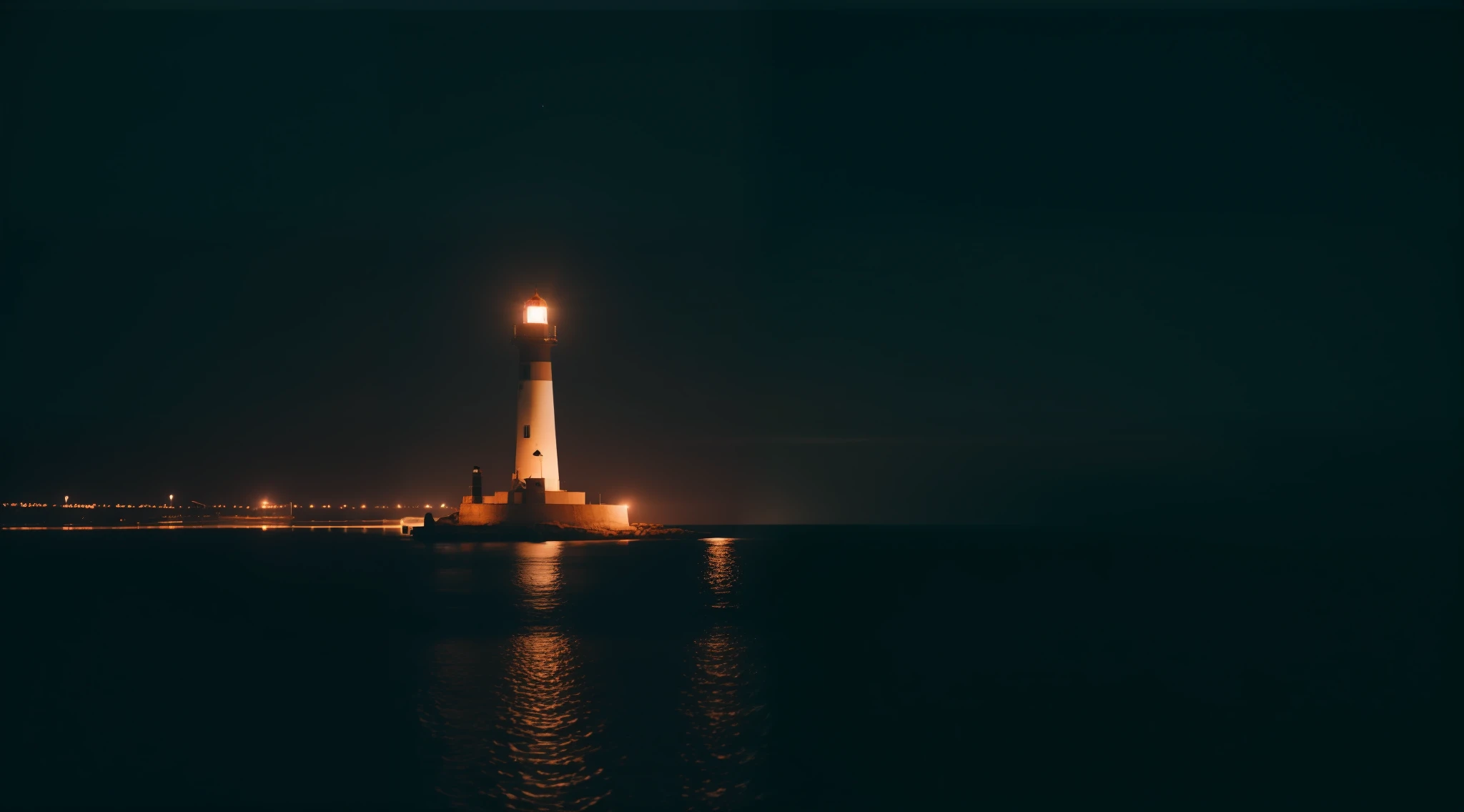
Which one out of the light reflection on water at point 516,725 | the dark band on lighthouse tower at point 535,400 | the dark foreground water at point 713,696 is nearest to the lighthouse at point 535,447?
the dark band on lighthouse tower at point 535,400

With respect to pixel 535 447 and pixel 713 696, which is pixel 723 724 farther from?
pixel 535 447

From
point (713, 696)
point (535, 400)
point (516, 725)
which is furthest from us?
point (535, 400)

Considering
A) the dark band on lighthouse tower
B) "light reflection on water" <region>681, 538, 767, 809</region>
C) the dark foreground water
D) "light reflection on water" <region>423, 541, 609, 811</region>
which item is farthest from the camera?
the dark band on lighthouse tower

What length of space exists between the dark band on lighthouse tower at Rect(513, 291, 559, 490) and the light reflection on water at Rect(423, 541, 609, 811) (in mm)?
38274

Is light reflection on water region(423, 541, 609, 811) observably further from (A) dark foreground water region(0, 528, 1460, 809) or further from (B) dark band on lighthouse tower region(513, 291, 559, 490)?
(B) dark band on lighthouse tower region(513, 291, 559, 490)

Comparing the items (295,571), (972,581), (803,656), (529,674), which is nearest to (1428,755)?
(803,656)

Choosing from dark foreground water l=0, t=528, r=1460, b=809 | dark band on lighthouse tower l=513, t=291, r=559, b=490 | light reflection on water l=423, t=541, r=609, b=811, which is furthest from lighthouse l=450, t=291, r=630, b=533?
light reflection on water l=423, t=541, r=609, b=811

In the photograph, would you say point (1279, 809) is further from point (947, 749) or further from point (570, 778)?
point (570, 778)

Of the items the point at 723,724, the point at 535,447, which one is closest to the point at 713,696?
the point at 723,724

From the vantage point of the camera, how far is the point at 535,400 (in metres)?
70.2

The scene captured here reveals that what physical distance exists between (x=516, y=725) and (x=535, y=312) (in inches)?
2164

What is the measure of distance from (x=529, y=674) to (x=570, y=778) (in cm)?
947

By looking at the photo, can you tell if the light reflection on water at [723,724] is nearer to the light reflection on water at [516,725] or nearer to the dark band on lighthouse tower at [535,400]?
the light reflection on water at [516,725]

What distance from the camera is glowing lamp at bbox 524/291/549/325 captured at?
236ft
